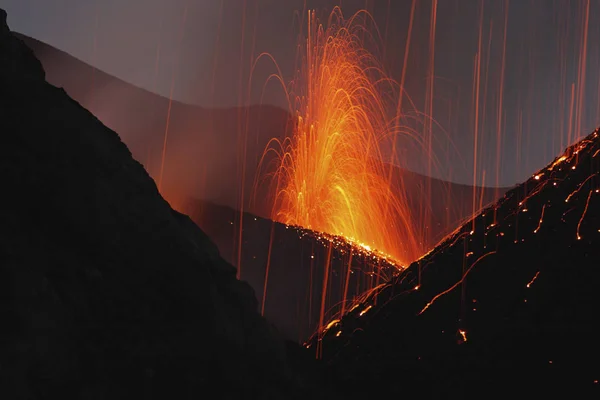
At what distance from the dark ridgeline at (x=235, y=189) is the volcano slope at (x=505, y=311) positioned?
9.39 metres

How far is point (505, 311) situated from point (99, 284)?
7.97ft

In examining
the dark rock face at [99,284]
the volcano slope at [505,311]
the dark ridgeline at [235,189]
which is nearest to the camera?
the dark rock face at [99,284]

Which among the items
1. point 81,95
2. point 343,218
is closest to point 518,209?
point 343,218

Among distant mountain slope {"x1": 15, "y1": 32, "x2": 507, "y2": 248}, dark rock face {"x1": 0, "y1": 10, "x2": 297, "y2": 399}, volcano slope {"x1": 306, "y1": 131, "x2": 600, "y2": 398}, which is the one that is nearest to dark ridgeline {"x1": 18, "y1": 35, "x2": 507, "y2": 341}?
distant mountain slope {"x1": 15, "y1": 32, "x2": 507, "y2": 248}

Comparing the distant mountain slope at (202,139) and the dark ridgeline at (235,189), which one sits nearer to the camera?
the dark ridgeline at (235,189)

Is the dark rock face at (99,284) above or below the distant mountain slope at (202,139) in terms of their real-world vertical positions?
below

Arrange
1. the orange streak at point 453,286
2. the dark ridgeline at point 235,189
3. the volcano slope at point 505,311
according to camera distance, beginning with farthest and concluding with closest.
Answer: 1. the dark ridgeline at point 235,189
2. the orange streak at point 453,286
3. the volcano slope at point 505,311

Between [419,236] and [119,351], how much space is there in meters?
44.9

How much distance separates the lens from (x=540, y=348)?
129 inches

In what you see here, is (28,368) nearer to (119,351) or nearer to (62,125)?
(119,351)

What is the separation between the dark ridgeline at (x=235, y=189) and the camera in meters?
15.1

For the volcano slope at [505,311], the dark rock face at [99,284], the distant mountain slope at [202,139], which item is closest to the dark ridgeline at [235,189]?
the distant mountain slope at [202,139]

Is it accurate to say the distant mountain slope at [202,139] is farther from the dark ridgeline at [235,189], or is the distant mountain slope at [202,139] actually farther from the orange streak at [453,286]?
the orange streak at [453,286]

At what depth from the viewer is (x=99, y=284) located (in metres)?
2.63
